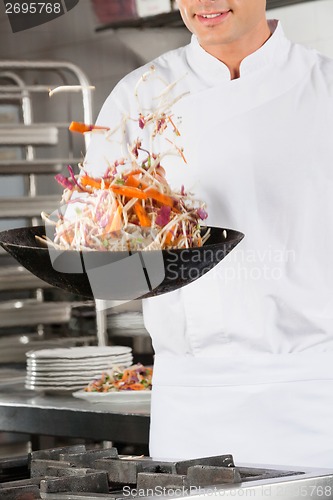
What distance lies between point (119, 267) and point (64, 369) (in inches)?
69.7

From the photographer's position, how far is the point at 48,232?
212cm

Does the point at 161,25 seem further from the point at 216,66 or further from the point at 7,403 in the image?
the point at 216,66

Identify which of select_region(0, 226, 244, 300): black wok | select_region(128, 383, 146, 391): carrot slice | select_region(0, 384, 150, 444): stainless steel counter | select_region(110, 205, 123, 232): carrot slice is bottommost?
select_region(0, 384, 150, 444): stainless steel counter

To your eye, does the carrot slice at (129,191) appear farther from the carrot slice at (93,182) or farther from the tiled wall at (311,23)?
the tiled wall at (311,23)

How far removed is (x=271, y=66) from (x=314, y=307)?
1.77ft

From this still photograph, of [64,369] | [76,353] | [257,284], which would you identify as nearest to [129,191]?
[257,284]

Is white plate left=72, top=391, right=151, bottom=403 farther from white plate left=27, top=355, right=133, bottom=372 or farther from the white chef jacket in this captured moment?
the white chef jacket

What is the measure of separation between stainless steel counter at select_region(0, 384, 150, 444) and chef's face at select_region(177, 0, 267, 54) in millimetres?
1167

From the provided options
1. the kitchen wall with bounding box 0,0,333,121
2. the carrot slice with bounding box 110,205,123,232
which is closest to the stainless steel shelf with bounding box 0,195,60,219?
the kitchen wall with bounding box 0,0,333,121

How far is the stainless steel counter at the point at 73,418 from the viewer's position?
3.04 meters

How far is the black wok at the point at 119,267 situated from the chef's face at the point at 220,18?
20.1 inches

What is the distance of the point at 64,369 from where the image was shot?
141 inches

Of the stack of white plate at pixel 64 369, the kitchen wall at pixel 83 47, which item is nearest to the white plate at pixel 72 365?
the stack of white plate at pixel 64 369

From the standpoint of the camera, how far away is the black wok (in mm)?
1878
